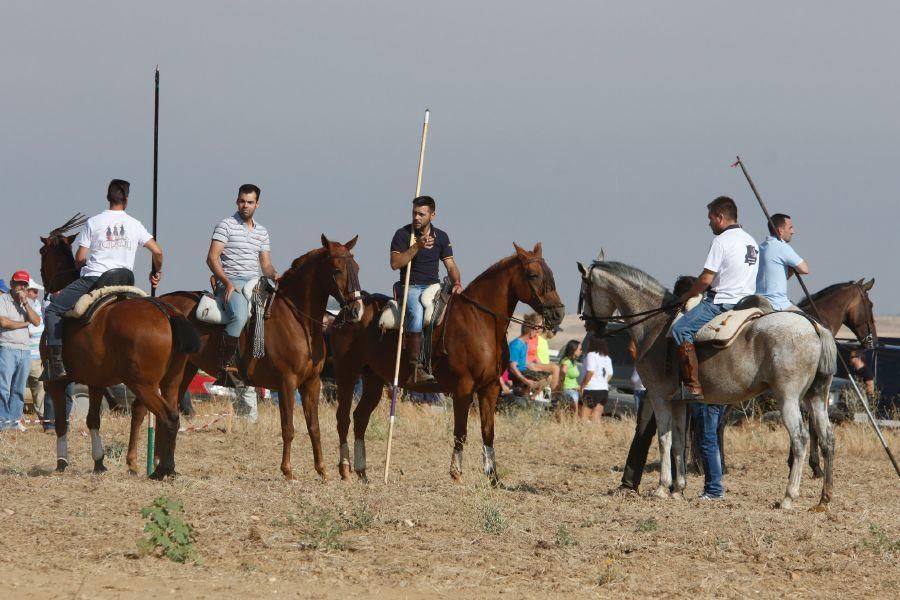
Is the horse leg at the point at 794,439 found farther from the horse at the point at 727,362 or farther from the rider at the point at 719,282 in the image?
the rider at the point at 719,282

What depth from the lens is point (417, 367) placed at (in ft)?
47.3

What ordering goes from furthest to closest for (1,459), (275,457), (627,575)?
(275,457) → (1,459) → (627,575)

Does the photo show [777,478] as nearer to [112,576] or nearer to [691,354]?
[691,354]

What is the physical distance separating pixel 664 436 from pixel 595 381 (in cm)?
987

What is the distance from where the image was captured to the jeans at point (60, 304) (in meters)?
13.4

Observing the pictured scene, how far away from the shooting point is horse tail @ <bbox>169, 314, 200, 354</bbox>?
515 inches

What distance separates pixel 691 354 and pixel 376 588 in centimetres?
513

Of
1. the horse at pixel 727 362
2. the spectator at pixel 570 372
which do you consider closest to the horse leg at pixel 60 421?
the horse at pixel 727 362

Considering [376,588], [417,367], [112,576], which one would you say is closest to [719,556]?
[376,588]

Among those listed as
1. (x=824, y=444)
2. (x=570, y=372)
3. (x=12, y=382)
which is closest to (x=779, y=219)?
(x=824, y=444)

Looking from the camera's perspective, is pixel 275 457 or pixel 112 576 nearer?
pixel 112 576

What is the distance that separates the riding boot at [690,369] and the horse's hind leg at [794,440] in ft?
2.49

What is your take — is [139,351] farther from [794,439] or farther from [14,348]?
[14,348]

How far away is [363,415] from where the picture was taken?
1505 cm
